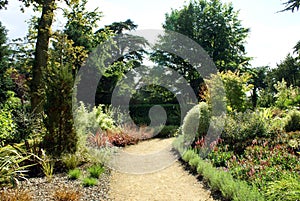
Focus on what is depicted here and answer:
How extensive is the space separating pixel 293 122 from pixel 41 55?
8.99 metres

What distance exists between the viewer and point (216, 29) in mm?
24062

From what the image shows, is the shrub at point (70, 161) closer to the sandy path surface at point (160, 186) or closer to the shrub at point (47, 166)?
the shrub at point (47, 166)

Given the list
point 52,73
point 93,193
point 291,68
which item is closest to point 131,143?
point 52,73

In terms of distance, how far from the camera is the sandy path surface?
504cm

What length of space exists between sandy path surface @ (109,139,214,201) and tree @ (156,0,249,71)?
18.2 m

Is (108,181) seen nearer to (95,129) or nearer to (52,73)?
(52,73)

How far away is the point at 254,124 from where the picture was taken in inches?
318

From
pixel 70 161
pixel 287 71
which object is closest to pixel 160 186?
pixel 70 161

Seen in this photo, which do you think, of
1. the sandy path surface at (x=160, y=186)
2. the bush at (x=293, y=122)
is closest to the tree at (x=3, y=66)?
the sandy path surface at (x=160, y=186)

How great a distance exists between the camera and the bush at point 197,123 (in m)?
8.95

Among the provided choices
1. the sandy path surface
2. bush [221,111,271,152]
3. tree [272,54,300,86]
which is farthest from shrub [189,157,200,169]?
tree [272,54,300,86]

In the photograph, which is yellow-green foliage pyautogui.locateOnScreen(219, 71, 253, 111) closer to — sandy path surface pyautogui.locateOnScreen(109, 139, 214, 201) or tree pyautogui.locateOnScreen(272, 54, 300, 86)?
sandy path surface pyautogui.locateOnScreen(109, 139, 214, 201)

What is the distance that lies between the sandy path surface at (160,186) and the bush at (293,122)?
4.07 meters

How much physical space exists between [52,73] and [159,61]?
1819 cm
